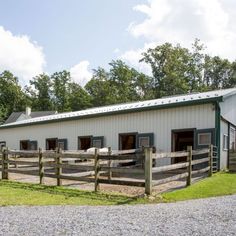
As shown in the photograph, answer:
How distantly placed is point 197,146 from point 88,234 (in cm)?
1026

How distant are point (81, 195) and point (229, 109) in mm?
9600

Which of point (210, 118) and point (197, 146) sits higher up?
point (210, 118)

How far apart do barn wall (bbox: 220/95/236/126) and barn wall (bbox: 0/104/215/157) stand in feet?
3.75

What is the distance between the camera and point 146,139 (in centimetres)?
1667

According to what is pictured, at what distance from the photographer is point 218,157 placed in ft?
48.0

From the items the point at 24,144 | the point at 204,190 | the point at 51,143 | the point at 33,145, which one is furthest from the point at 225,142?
the point at 24,144

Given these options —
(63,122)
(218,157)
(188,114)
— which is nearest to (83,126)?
(63,122)

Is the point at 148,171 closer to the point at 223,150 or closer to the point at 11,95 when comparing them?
the point at 223,150

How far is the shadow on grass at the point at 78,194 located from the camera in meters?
8.44

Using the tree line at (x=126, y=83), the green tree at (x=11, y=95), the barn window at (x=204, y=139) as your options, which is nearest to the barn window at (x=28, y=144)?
the barn window at (x=204, y=139)

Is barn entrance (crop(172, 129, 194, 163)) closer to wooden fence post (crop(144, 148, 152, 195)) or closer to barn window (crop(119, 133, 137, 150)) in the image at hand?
barn window (crop(119, 133, 137, 150))

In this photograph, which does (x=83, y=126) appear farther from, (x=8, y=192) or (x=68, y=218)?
(x=68, y=218)

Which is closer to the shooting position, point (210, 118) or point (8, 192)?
point (8, 192)

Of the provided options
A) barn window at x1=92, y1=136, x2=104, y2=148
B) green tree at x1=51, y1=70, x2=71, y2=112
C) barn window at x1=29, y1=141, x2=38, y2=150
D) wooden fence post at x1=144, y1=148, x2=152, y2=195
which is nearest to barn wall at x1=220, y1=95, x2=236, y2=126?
barn window at x1=92, y1=136, x2=104, y2=148
